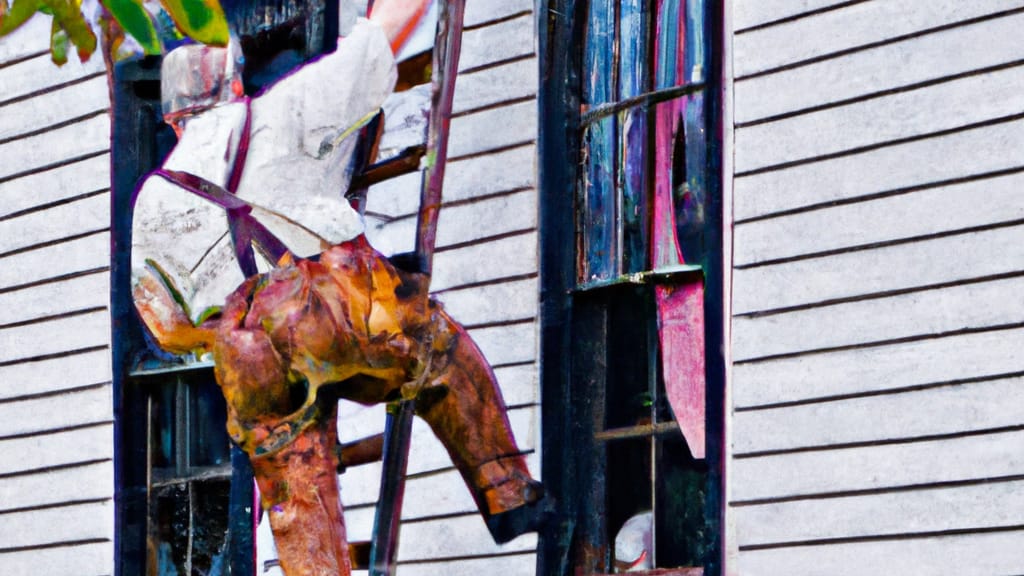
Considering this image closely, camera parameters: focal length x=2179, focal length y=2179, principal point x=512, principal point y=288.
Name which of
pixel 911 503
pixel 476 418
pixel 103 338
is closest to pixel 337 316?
pixel 476 418

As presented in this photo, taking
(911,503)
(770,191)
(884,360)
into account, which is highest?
(770,191)

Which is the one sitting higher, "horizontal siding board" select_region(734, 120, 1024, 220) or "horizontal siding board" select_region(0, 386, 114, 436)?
"horizontal siding board" select_region(734, 120, 1024, 220)

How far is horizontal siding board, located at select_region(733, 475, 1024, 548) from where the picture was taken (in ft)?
26.4

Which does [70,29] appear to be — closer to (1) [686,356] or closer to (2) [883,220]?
(1) [686,356]

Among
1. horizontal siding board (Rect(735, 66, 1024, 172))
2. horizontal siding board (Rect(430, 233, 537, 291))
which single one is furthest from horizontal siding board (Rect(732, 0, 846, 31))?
horizontal siding board (Rect(430, 233, 537, 291))

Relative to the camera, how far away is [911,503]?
8.26 metres

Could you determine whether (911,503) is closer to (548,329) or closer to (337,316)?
(548,329)

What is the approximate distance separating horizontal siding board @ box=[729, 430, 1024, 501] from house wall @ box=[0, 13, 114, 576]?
4090 mm

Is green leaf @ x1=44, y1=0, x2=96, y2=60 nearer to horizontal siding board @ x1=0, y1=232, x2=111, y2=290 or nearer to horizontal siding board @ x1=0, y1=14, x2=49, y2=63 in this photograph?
horizontal siding board @ x1=0, y1=14, x2=49, y2=63

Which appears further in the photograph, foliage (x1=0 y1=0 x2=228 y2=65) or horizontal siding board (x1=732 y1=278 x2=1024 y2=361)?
foliage (x1=0 y1=0 x2=228 y2=65)

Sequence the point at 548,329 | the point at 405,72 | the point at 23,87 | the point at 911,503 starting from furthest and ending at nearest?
the point at 23,87 → the point at 405,72 → the point at 548,329 → the point at 911,503

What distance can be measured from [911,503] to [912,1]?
1.97 metres

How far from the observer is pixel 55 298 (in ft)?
38.8

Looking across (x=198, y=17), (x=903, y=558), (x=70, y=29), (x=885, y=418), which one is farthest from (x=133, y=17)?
(x=903, y=558)
